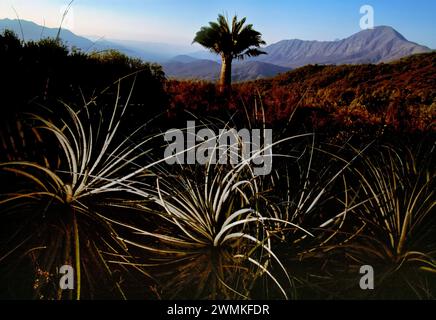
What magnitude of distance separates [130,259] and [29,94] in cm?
220

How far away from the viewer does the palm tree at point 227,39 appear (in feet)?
53.1

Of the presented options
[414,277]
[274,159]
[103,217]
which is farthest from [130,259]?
[414,277]

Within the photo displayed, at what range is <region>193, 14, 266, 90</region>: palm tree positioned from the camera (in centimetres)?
1617

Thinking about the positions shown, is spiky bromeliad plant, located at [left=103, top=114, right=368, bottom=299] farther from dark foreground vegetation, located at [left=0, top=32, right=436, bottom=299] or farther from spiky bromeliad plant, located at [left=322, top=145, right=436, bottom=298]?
spiky bromeliad plant, located at [left=322, top=145, right=436, bottom=298]

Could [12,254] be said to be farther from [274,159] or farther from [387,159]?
[387,159]

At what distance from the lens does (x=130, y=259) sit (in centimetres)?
257

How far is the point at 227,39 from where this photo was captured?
53.7 ft
